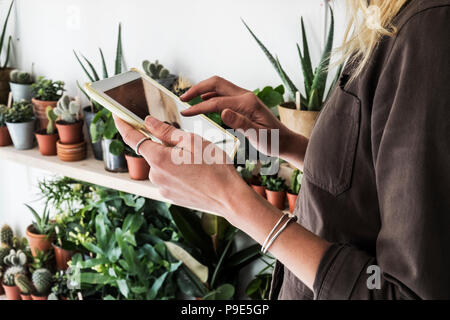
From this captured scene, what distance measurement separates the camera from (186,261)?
158cm

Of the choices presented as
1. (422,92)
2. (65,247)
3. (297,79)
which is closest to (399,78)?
(422,92)

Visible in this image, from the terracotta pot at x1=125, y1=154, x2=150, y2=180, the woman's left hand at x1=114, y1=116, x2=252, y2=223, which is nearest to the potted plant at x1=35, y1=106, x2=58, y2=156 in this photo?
the terracotta pot at x1=125, y1=154, x2=150, y2=180

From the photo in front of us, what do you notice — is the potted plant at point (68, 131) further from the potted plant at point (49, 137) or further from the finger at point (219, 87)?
the finger at point (219, 87)

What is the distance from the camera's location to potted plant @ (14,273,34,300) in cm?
198

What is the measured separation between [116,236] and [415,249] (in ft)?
4.41

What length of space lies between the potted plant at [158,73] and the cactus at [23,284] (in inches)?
41.5

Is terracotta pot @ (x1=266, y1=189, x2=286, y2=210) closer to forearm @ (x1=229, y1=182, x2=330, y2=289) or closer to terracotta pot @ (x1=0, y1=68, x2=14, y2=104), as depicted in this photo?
forearm @ (x1=229, y1=182, x2=330, y2=289)

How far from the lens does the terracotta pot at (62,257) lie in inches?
78.2

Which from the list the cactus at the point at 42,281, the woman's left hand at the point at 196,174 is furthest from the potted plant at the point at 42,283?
the woman's left hand at the point at 196,174

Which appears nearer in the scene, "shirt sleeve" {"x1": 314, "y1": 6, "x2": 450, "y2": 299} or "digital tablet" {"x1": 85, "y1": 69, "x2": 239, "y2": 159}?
"shirt sleeve" {"x1": 314, "y1": 6, "x2": 450, "y2": 299}

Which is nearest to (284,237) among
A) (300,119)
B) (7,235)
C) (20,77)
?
(300,119)

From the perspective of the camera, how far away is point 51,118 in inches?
68.0

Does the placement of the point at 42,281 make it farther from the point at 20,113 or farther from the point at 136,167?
the point at 136,167

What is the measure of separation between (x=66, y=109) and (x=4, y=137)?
36cm
